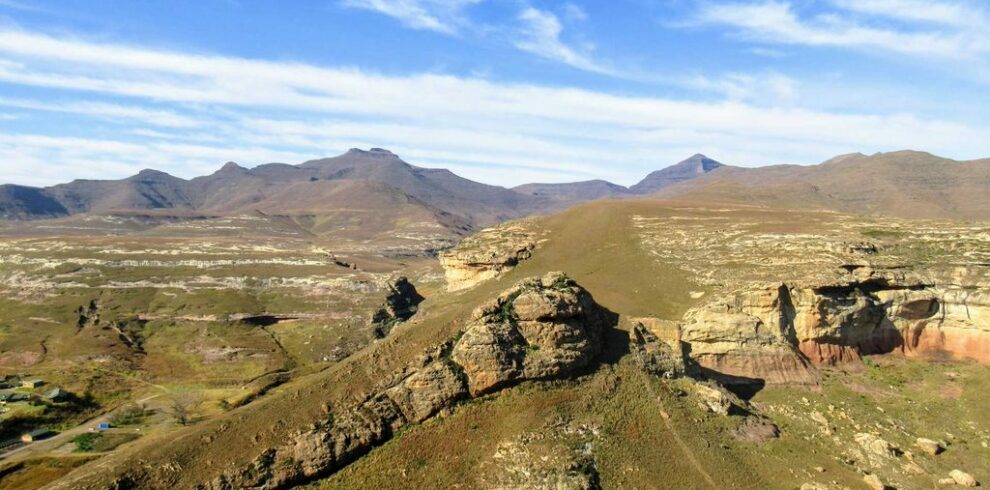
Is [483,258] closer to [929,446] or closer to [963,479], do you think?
[929,446]

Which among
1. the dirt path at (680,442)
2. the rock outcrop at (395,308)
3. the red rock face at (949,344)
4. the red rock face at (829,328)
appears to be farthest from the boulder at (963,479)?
the rock outcrop at (395,308)

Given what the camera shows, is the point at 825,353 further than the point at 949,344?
No

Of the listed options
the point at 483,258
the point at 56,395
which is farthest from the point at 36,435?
the point at 483,258

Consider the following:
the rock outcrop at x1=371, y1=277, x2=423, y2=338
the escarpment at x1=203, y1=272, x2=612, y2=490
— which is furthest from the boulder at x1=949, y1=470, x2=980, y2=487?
the rock outcrop at x1=371, y1=277, x2=423, y2=338

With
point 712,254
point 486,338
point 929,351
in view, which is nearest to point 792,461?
point 486,338

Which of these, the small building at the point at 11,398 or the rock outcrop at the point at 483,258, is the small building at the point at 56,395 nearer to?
the small building at the point at 11,398

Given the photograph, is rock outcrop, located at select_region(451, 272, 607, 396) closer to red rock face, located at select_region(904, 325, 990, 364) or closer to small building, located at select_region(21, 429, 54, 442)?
red rock face, located at select_region(904, 325, 990, 364)
